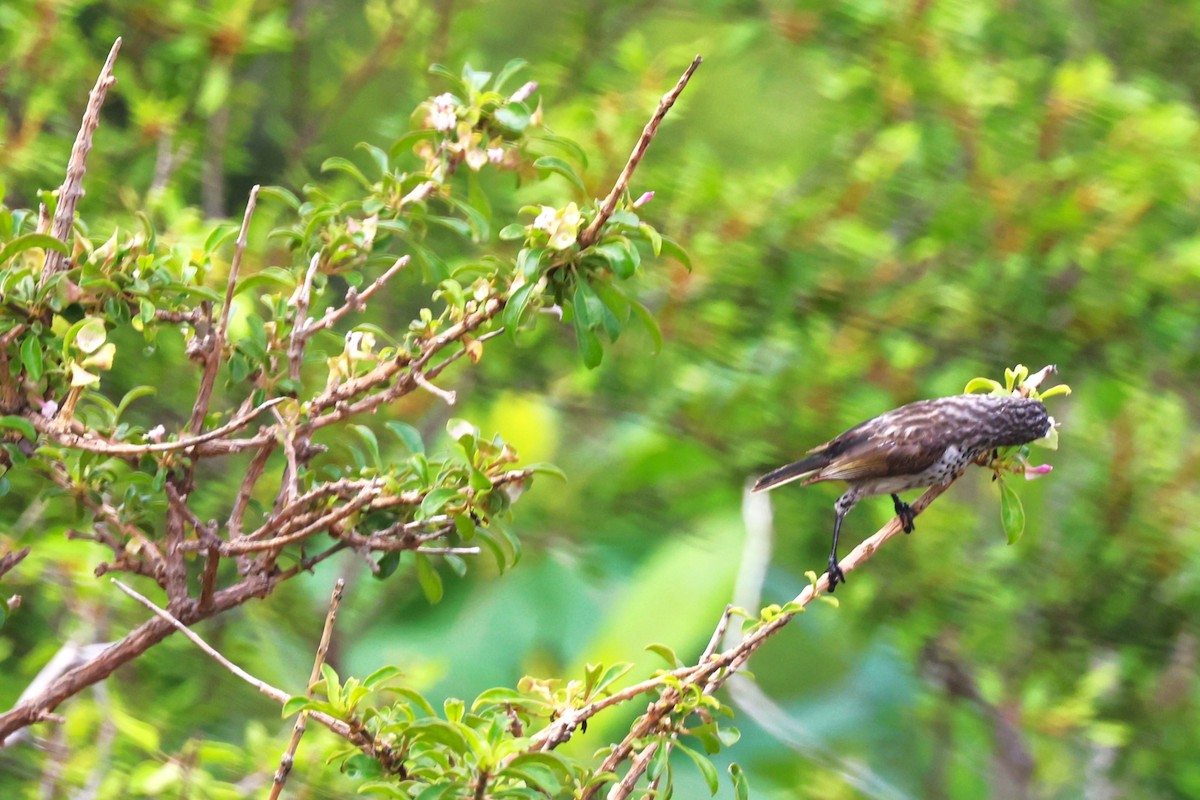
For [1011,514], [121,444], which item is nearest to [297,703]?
[121,444]

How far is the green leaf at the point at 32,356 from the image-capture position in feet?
4.69

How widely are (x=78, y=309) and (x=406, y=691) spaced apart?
0.59 metres

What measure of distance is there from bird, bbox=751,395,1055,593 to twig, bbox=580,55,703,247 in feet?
2.28

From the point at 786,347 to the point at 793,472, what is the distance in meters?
1.93

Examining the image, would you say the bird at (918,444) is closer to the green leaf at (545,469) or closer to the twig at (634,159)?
the green leaf at (545,469)

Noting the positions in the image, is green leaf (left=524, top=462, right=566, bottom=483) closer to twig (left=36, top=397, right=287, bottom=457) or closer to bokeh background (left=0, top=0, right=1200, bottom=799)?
twig (left=36, top=397, right=287, bottom=457)

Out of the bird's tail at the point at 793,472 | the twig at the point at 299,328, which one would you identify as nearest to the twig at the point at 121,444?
the twig at the point at 299,328

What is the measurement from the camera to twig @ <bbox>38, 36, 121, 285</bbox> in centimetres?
140

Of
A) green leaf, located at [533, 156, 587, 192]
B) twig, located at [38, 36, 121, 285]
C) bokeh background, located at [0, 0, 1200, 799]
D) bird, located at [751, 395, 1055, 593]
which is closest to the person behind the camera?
twig, located at [38, 36, 121, 285]

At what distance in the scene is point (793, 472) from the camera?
7.97 ft

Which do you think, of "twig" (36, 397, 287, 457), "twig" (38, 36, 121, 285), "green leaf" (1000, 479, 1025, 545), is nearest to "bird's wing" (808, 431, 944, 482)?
"green leaf" (1000, 479, 1025, 545)

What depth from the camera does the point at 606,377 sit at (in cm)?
438

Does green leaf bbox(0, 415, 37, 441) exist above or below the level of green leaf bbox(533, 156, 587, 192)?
above

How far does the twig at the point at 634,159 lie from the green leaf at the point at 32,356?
584 millimetres
